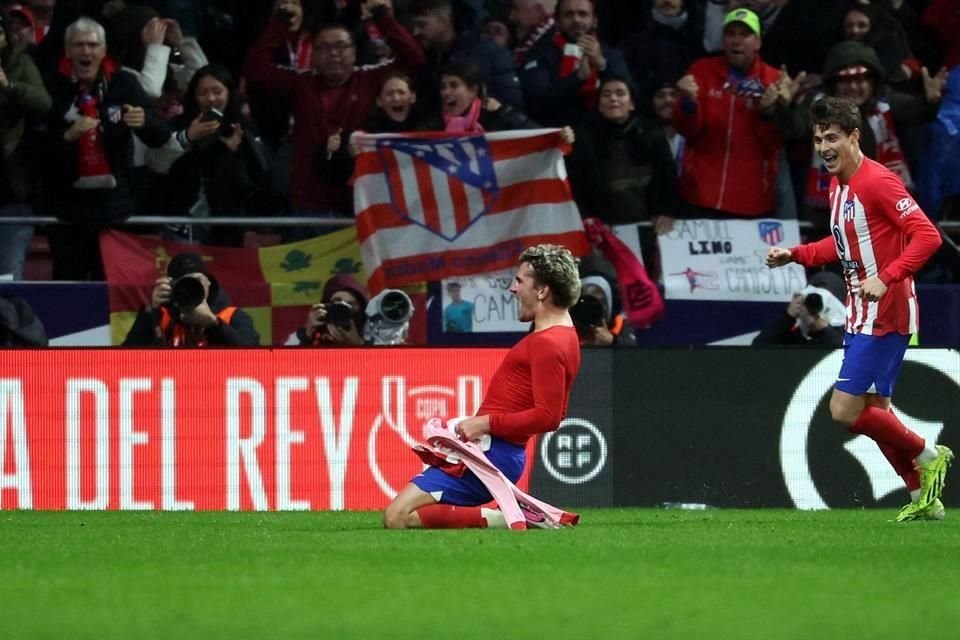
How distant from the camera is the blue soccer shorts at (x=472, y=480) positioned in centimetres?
1067

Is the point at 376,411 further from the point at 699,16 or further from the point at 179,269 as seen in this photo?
the point at 699,16

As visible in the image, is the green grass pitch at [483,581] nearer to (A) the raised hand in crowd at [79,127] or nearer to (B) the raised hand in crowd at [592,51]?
(A) the raised hand in crowd at [79,127]

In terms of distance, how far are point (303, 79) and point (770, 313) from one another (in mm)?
4383

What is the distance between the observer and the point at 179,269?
14.8 m

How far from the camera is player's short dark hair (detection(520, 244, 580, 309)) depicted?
10391 millimetres

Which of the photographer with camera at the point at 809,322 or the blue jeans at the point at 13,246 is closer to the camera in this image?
the photographer with camera at the point at 809,322

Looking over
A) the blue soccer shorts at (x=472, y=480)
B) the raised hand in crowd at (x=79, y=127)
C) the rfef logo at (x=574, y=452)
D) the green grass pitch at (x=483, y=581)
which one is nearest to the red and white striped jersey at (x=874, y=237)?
the green grass pitch at (x=483, y=581)

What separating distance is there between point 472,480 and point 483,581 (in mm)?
2634

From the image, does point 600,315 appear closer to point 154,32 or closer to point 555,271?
point 555,271

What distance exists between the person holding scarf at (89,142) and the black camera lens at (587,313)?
3728 millimetres

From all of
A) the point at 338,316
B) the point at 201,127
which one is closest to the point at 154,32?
the point at 201,127

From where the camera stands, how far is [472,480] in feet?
35.4

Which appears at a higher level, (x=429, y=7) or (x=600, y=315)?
(x=429, y=7)

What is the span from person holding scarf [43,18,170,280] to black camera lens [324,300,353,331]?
2194 mm
